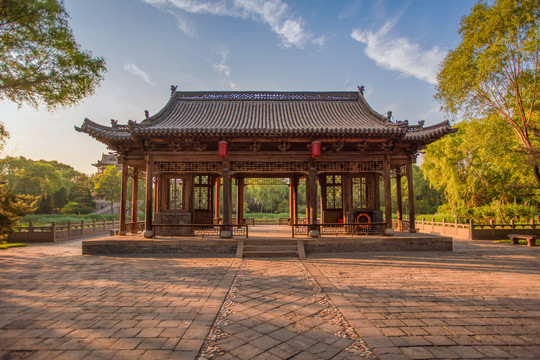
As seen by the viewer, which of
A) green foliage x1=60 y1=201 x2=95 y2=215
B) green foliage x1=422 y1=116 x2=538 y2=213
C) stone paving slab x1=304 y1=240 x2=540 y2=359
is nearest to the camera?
stone paving slab x1=304 y1=240 x2=540 y2=359

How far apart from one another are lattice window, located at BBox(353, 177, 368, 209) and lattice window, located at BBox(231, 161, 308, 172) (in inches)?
101

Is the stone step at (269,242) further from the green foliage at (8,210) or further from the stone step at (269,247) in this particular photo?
the green foliage at (8,210)

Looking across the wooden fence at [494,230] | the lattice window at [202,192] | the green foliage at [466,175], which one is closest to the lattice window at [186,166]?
the lattice window at [202,192]

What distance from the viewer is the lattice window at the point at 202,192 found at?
39.6 feet

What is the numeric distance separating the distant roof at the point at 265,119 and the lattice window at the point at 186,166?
3.98 feet

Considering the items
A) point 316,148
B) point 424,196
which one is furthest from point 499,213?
point 424,196

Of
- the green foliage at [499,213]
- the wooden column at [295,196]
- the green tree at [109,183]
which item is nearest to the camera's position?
the wooden column at [295,196]

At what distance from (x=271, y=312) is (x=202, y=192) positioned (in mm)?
8970

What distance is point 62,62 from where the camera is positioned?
8.66m

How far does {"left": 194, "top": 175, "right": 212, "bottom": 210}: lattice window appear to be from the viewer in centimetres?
1207

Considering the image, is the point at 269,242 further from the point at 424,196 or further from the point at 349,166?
the point at 424,196

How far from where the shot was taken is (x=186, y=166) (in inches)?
392

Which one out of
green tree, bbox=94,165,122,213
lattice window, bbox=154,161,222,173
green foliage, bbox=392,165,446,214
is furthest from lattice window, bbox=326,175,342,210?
green tree, bbox=94,165,122,213

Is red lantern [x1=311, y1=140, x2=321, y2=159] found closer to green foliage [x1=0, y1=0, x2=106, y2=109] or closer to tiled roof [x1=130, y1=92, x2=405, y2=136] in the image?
tiled roof [x1=130, y1=92, x2=405, y2=136]
